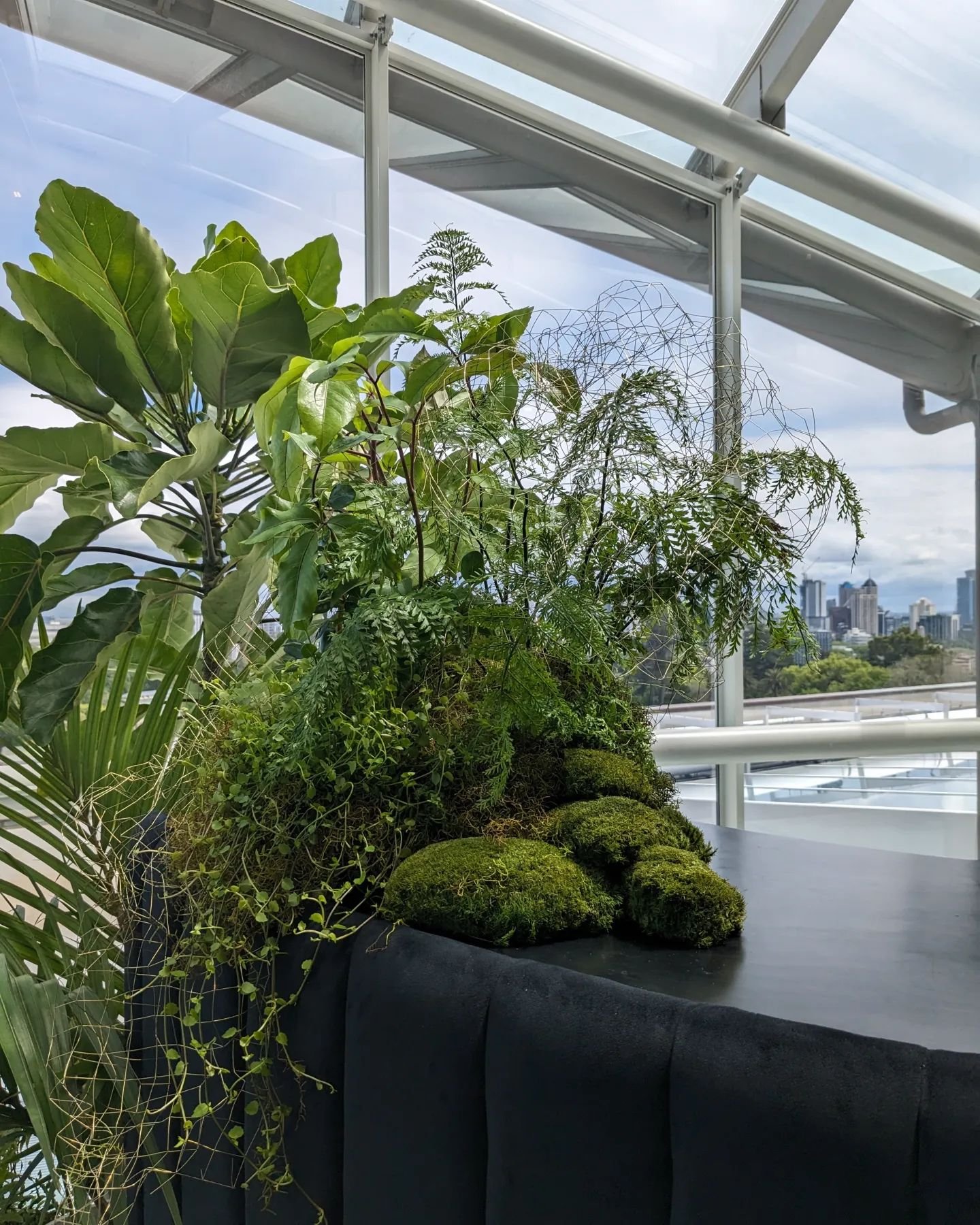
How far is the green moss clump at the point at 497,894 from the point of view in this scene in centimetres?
121

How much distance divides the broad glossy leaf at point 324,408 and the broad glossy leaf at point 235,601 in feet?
1.77

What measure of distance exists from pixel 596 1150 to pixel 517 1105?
0.30 ft

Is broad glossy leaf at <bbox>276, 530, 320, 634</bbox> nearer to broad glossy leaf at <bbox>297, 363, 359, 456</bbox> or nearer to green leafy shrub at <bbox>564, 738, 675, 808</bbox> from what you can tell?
broad glossy leaf at <bbox>297, 363, 359, 456</bbox>

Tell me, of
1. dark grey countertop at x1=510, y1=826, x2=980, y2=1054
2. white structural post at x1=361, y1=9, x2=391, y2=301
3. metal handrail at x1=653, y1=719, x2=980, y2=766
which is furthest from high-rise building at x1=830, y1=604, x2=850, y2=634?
dark grey countertop at x1=510, y1=826, x2=980, y2=1054

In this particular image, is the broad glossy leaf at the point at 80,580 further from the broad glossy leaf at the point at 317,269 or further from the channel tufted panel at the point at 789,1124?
the channel tufted panel at the point at 789,1124

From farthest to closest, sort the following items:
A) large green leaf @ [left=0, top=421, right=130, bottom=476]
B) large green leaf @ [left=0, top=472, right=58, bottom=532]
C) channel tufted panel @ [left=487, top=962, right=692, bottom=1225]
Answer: large green leaf @ [left=0, top=472, right=58, bottom=532], large green leaf @ [left=0, top=421, right=130, bottom=476], channel tufted panel @ [left=487, top=962, right=692, bottom=1225]

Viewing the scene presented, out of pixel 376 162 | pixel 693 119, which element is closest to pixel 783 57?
pixel 693 119

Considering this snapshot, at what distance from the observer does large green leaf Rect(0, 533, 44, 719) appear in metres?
1.95

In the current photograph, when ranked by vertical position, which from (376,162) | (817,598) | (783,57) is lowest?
(817,598)

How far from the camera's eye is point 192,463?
1.81 meters


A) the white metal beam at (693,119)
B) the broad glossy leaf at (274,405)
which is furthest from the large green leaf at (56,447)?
the white metal beam at (693,119)

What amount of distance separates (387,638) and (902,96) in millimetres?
3419

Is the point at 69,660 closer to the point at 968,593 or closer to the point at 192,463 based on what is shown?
the point at 192,463

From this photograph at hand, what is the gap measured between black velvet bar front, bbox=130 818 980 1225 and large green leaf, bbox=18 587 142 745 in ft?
2.58
